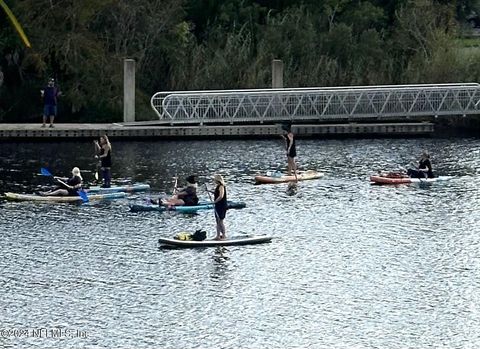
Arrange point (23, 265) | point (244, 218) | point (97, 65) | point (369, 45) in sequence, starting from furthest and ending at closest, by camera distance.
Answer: point (369, 45), point (97, 65), point (244, 218), point (23, 265)

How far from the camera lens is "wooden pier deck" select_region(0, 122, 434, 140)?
68438 millimetres

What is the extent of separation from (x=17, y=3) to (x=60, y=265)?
36.0 m

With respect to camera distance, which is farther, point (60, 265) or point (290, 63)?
point (290, 63)

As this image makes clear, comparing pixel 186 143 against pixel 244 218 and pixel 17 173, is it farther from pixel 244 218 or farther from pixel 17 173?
pixel 244 218

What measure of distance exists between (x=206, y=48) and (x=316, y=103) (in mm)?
8624

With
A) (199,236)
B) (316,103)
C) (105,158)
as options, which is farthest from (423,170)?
(316,103)

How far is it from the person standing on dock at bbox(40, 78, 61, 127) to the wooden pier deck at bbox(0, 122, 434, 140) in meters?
0.72

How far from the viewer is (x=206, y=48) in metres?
77.5

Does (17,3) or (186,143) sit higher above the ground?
(17,3)

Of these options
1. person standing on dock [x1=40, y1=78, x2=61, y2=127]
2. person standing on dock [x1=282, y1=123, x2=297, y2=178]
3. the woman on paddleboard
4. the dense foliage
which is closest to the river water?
the woman on paddleboard

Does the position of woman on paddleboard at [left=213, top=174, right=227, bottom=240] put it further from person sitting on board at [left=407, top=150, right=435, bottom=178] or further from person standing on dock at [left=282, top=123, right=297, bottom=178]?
person sitting on board at [left=407, top=150, right=435, bottom=178]

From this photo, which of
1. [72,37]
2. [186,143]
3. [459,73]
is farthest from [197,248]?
[459,73]

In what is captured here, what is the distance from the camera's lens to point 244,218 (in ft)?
153

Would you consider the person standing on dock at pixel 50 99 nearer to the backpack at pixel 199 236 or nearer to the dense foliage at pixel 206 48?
the dense foliage at pixel 206 48
